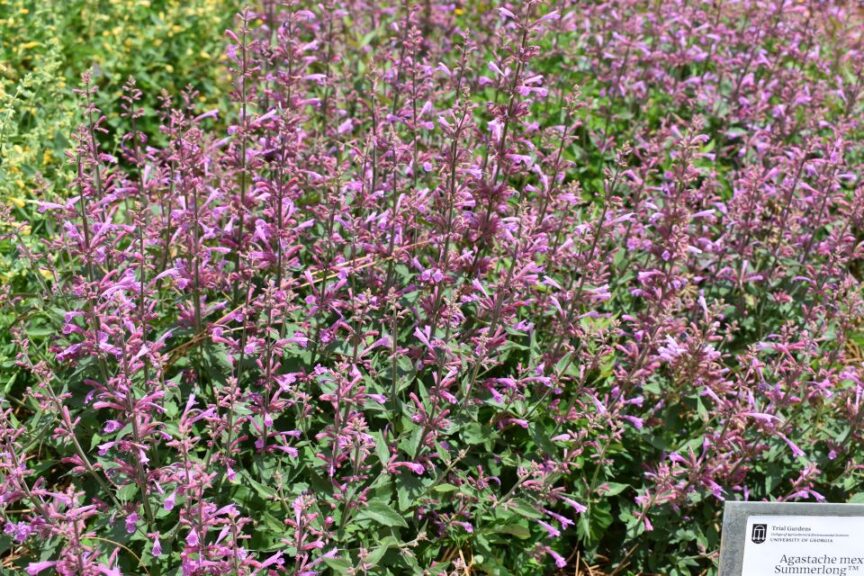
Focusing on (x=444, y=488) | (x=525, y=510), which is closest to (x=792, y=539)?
(x=525, y=510)

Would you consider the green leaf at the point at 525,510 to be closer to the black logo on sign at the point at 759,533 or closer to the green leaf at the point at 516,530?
the green leaf at the point at 516,530

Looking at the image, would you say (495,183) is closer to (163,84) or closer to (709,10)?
(163,84)

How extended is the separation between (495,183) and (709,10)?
4.86 m

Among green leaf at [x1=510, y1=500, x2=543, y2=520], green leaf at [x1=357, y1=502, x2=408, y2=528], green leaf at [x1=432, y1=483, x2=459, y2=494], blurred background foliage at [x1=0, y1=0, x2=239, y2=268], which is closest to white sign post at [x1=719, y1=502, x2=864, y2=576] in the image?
green leaf at [x1=510, y1=500, x2=543, y2=520]

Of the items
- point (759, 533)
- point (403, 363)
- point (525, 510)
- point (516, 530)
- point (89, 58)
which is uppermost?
point (89, 58)

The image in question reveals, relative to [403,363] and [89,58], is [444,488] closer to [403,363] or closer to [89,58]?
[403,363]

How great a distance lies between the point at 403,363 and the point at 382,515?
0.78 metres

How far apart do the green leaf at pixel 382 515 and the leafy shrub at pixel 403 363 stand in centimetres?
2

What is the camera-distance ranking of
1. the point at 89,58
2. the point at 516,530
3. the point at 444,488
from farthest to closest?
the point at 89,58 < the point at 516,530 < the point at 444,488

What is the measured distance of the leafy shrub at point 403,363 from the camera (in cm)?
393

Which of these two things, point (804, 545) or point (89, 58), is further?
point (89, 58)

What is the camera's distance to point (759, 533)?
381cm

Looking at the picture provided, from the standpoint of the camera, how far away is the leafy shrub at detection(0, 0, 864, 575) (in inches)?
155

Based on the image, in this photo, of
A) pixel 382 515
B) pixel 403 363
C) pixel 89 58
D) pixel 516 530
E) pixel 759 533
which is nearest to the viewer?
pixel 759 533
